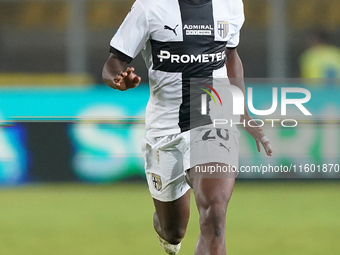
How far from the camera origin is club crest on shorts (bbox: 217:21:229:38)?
3.75 metres

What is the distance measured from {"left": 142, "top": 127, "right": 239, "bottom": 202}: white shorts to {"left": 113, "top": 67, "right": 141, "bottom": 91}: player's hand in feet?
2.13

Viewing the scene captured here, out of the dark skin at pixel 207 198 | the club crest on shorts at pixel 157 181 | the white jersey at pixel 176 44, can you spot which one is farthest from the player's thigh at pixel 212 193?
the club crest on shorts at pixel 157 181

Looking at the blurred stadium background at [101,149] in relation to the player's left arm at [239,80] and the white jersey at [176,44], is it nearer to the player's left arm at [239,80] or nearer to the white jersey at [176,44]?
the player's left arm at [239,80]

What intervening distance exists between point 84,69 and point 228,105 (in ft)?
14.8

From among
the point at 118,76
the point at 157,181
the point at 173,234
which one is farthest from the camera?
the point at 173,234

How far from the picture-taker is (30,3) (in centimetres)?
948

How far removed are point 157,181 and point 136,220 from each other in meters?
2.12

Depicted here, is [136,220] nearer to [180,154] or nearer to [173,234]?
[173,234]

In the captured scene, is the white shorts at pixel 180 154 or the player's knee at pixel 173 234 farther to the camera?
the player's knee at pixel 173 234

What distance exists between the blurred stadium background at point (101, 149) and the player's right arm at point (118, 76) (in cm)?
226

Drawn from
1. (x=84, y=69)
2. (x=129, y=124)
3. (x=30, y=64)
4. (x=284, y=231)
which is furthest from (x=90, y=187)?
(x=284, y=231)

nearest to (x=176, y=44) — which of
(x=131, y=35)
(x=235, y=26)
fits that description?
(x=131, y=35)

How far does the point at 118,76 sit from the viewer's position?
3102 millimetres

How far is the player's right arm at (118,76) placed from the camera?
10.2 feet
